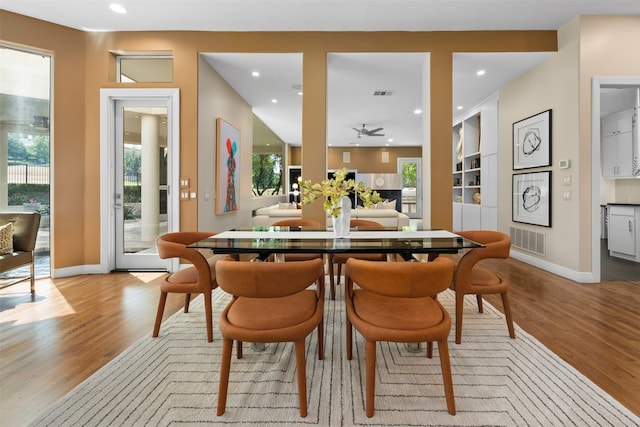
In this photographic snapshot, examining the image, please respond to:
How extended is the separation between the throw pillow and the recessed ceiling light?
266 centimetres

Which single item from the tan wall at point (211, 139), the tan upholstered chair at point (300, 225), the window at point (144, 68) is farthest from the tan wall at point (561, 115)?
the window at point (144, 68)

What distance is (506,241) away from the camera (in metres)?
2.29

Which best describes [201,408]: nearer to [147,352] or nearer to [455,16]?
[147,352]

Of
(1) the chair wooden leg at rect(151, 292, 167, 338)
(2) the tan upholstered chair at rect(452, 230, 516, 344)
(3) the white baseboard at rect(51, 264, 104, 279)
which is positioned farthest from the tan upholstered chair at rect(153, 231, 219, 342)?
(3) the white baseboard at rect(51, 264, 104, 279)

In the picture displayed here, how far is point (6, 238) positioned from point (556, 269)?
6526 mm

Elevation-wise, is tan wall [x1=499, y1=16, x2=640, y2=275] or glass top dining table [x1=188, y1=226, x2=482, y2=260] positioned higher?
tan wall [x1=499, y1=16, x2=640, y2=275]

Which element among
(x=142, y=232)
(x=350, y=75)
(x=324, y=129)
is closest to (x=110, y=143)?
(x=142, y=232)

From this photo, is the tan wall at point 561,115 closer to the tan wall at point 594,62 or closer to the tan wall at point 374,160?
the tan wall at point 594,62

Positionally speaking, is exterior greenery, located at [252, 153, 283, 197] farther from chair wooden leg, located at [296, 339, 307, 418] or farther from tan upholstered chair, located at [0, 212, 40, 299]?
chair wooden leg, located at [296, 339, 307, 418]

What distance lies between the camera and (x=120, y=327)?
8.48 feet

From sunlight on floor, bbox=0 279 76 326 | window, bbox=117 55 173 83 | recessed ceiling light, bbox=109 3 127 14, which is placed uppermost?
recessed ceiling light, bbox=109 3 127 14

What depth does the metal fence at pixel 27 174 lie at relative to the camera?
384cm

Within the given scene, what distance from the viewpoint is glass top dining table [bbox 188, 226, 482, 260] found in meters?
1.90

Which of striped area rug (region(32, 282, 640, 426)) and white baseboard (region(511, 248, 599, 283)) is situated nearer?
striped area rug (region(32, 282, 640, 426))
